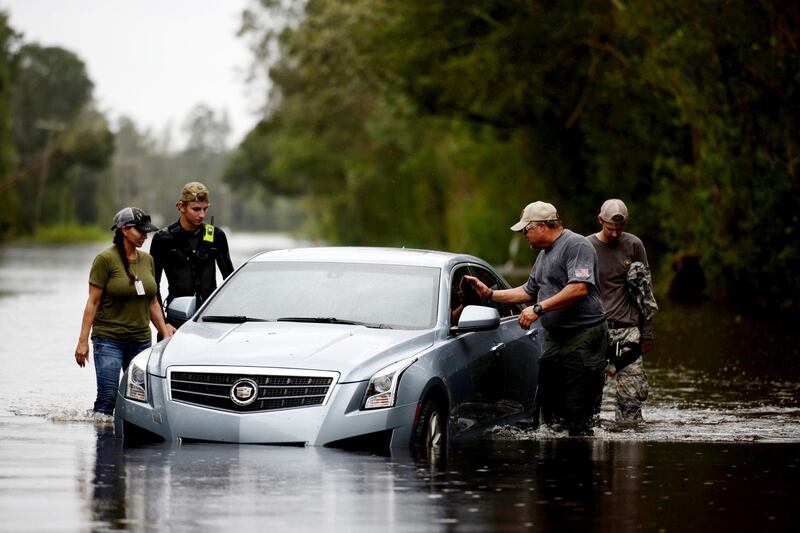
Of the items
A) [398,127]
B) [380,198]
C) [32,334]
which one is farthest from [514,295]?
[380,198]

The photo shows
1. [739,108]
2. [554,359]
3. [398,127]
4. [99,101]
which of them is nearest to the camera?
[554,359]

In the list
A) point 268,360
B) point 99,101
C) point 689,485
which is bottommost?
point 689,485

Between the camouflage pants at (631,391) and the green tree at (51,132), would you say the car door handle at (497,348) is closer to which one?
the camouflage pants at (631,391)

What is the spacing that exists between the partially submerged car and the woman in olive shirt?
945mm

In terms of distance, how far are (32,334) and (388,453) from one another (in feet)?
46.0

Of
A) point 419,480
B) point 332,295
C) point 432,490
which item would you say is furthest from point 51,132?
point 432,490

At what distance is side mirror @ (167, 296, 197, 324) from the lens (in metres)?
11.8

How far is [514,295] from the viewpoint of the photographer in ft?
41.5

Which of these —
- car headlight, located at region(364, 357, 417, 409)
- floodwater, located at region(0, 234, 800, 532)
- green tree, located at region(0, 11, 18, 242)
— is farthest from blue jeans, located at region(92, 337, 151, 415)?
green tree, located at region(0, 11, 18, 242)

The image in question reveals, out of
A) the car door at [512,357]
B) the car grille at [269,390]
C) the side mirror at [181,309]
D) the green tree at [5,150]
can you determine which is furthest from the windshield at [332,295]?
the green tree at [5,150]

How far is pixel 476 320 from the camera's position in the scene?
37.1 ft

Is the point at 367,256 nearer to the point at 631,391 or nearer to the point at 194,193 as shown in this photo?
the point at 194,193

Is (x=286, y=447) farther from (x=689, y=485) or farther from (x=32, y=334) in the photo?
(x=32, y=334)

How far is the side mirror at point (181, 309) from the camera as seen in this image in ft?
38.7
